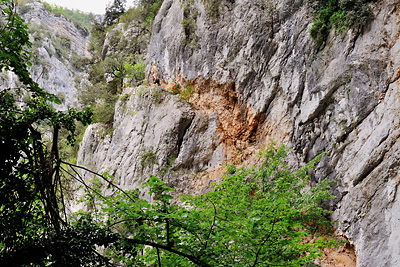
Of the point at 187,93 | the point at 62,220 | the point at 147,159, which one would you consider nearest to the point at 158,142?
the point at 147,159

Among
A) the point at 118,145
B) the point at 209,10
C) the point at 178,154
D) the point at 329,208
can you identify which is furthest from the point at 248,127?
the point at 118,145

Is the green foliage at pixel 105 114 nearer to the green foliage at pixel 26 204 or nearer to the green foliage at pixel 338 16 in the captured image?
the green foliage at pixel 338 16

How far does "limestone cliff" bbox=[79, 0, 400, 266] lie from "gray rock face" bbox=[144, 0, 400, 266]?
0.11ft

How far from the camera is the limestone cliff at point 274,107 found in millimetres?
7824

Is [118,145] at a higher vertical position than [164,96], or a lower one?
lower

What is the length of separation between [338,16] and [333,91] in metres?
2.66

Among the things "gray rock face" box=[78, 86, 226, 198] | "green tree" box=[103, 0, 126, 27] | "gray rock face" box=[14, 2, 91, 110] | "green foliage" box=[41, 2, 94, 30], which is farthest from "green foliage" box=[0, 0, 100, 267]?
"green foliage" box=[41, 2, 94, 30]

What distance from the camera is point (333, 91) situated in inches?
388

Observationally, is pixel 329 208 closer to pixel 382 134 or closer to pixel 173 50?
pixel 382 134

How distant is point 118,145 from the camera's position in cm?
1788

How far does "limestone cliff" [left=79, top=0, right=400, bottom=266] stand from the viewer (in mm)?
7824

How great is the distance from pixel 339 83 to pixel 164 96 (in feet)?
31.8

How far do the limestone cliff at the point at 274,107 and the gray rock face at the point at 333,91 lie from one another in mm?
34

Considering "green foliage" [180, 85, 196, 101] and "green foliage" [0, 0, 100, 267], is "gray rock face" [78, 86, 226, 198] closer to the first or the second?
"green foliage" [180, 85, 196, 101]
